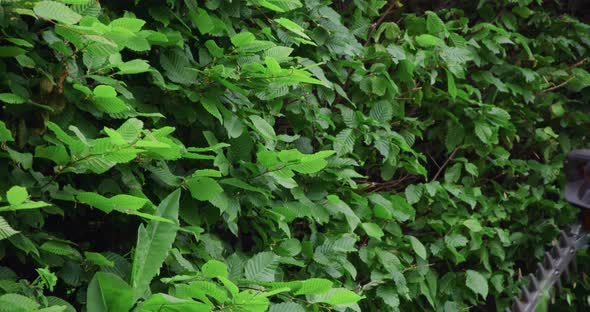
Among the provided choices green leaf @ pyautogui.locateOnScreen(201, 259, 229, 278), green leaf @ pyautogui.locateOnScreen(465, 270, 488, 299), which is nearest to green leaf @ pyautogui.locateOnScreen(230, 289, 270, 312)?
green leaf @ pyautogui.locateOnScreen(201, 259, 229, 278)

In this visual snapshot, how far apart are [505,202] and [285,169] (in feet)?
6.81

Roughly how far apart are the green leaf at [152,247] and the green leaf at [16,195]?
0.28 meters

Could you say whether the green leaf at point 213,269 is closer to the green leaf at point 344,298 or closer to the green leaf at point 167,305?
the green leaf at point 167,305

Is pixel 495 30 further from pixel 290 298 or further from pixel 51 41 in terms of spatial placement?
pixel 51 41

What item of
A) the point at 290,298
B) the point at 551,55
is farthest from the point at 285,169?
the point at 551,55

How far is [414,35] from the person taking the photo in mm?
3291

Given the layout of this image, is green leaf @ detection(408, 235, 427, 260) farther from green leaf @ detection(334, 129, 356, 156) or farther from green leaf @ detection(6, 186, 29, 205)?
green leaf @ detection(6, 186, 29, 205)

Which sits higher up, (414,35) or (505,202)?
(414,35)

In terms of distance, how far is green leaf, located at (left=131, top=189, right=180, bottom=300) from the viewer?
164 cm

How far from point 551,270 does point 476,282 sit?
13.4 inches

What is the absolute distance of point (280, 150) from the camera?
254 centimetres

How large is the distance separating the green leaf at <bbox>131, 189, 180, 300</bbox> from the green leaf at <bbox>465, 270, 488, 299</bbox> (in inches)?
80.4

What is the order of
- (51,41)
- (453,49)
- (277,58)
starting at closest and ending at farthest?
(51,41) < (277,58) < (453,49)

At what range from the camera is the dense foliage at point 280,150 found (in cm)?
170
